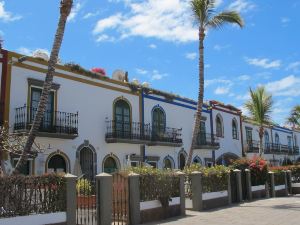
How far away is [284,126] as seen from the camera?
53.0m

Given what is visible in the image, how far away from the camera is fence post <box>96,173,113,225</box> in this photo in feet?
40.8

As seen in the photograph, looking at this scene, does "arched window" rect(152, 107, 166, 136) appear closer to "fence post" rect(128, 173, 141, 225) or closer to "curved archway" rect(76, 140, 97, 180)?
"curved archway" rect(76, 140, 97, 180)

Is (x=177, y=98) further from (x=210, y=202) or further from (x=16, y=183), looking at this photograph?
(x=16, y=183)

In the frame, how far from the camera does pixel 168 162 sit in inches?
1146

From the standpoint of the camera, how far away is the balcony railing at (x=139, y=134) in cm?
2416

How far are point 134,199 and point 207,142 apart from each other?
19808mm

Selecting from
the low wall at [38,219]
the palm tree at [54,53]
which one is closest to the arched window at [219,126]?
the palm tree at [54,53]

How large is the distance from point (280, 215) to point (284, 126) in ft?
131

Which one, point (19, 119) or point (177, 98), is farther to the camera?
point (177, 98)

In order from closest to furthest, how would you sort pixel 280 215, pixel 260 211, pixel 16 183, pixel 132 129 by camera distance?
pixel 16 183 < pixel 280 215 < pixel 260 211 < pixel 132 129

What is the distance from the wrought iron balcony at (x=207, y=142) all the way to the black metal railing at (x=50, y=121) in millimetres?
12069

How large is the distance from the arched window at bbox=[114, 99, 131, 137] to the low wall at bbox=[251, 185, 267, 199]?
7.70m

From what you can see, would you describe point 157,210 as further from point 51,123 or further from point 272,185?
point 272,185

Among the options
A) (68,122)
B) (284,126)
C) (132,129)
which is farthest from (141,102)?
(284,126)
